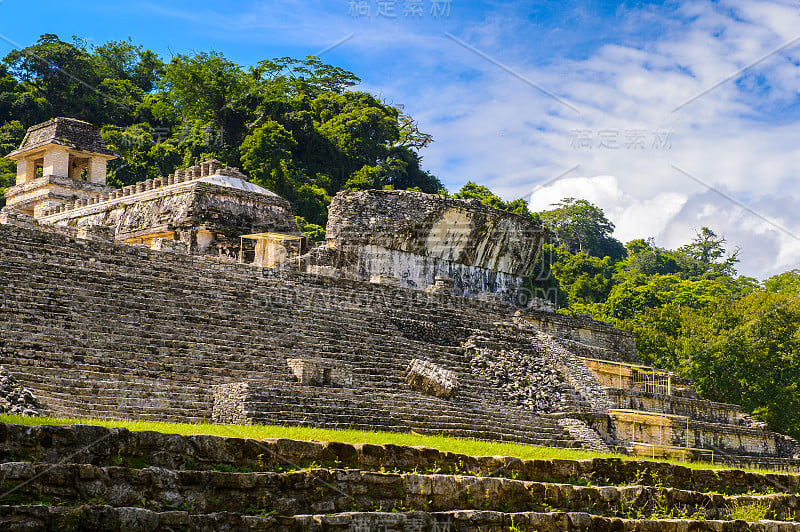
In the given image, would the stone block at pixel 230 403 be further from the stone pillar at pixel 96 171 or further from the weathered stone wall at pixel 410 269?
the stone pillar at pixel 96 171

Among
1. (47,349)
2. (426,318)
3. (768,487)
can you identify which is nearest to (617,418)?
(426,318)

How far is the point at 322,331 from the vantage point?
717 inches

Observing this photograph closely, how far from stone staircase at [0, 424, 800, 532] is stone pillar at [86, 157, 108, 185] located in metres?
26.9

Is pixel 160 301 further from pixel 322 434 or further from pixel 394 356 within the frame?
pixel 322 434

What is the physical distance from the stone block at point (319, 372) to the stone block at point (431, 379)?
1.77m

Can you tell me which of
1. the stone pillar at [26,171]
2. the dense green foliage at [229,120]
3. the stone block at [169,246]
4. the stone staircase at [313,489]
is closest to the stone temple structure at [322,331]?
the stone block at [169,246]

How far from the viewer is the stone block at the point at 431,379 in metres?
17.4

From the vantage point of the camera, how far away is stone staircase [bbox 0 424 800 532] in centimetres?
720

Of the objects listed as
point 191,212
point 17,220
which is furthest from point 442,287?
point 17,220

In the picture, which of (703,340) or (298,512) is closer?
(298,512)

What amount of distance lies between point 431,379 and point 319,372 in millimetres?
2632

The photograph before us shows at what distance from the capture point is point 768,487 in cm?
1227

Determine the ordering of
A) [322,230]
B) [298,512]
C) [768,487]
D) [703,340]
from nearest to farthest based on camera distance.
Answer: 1. [298,512]
2. [768,487]
3. [703,340]
4. [322,230]

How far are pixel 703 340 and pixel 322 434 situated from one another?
18830mm
